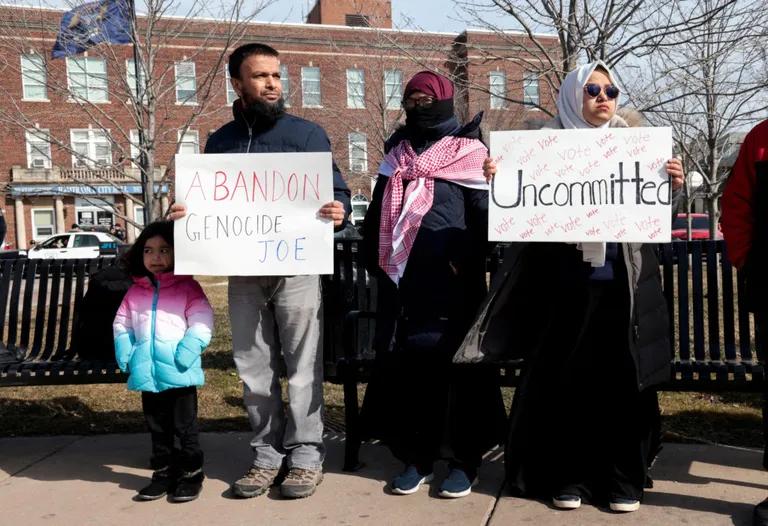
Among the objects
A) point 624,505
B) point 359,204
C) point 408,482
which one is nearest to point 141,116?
point 408,482

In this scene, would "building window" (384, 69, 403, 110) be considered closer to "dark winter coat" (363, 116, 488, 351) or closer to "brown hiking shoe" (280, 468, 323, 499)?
"dark winter coat" (363, 116, 488, 351)

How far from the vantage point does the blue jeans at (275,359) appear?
11.6 feet

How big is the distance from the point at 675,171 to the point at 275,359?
2011 mm

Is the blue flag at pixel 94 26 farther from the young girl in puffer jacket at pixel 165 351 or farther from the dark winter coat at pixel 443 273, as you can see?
the dark winter coat at pixel 443 273

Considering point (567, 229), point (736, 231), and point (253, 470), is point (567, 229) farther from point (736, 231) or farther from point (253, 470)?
point (253, 470)

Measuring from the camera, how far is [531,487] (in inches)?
131

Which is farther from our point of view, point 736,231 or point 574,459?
point 574,459

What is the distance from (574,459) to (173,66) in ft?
26.0

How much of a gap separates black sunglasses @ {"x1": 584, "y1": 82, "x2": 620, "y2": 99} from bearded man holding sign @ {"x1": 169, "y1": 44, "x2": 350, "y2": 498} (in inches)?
47.3

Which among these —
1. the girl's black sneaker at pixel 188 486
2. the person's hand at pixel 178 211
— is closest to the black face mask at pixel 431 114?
the person's hand at pixel 178 211

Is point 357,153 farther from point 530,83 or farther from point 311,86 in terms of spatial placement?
point 530,83

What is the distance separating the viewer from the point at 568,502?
125 inches

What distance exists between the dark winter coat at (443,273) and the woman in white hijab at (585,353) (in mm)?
220

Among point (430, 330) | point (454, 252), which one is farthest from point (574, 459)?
point (454, 252)
